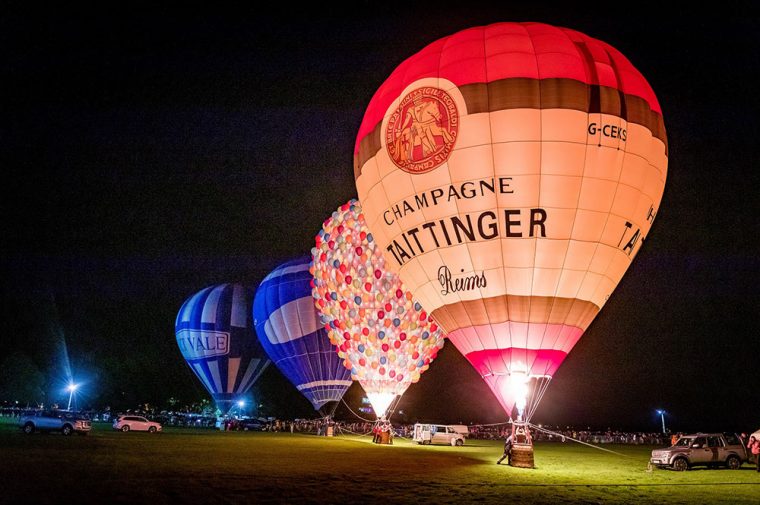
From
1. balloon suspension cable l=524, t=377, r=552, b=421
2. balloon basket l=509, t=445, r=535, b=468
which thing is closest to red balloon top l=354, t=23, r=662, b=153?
balloon suspension cable l=524, t=377, r=552, b=421

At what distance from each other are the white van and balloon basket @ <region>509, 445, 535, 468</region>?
11820mm

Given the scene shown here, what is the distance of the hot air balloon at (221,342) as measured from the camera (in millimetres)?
36844

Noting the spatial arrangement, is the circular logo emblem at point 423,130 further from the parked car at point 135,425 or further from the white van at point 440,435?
the parked car at point 135,425

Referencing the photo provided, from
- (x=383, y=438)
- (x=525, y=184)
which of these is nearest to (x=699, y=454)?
(x=525, y=184)

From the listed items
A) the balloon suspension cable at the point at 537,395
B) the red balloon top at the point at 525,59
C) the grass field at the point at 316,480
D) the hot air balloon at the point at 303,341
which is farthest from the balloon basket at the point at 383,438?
the red balloon top at the point at 525,59

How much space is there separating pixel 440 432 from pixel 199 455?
528 inches

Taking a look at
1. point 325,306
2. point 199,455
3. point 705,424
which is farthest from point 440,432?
point 705,424

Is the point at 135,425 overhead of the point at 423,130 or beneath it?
beneath

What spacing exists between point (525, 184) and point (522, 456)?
6.39 metres

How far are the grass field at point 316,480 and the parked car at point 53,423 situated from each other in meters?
6.10

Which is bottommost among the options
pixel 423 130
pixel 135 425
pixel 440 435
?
pixel 135 425

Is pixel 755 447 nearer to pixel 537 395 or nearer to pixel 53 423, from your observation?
pixel 537 395

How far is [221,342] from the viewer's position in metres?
36.9

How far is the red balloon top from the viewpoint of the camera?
1383cm
